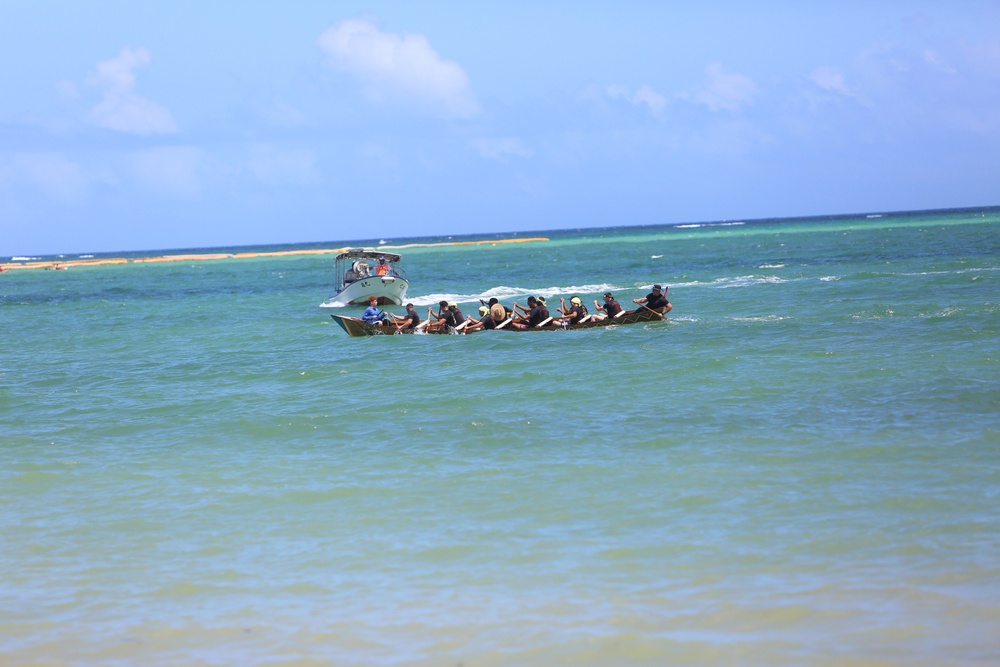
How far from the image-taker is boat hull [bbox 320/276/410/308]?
36719 mm

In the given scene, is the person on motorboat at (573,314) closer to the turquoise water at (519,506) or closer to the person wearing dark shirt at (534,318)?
the person wearing dark shirt at (534,318)

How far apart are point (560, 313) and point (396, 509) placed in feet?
53.8

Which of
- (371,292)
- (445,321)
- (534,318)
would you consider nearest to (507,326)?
(534,318)

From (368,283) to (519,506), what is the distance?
2770 centimetres

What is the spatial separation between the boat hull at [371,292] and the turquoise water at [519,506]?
15.2 metres

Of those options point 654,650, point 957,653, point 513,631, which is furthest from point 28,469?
point 957,653

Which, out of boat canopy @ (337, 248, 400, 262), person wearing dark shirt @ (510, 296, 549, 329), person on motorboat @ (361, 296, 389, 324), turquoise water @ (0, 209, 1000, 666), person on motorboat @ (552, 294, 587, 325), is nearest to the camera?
turquoise water @ (0, 209, 1000, 666)

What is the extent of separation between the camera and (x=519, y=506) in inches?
379

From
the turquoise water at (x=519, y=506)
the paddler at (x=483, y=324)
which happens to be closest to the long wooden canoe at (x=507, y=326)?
the paddler at (x=483, y=324)

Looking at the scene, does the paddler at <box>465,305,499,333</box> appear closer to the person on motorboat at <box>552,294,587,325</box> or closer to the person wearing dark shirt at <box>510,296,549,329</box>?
the person wearing dark shirt at <box>510,296,549,329</box>

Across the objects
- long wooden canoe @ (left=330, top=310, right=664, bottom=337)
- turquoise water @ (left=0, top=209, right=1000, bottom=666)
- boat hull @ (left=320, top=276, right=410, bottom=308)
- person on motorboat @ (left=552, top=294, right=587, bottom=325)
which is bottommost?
turquoise water @ (left=0, top=209, right=1000, bottom=666)

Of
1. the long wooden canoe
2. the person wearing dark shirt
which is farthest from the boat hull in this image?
the person wearing dark shirt

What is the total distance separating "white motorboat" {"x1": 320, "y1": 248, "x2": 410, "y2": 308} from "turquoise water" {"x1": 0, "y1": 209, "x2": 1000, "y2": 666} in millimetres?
15287

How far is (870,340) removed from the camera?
20.0 m
